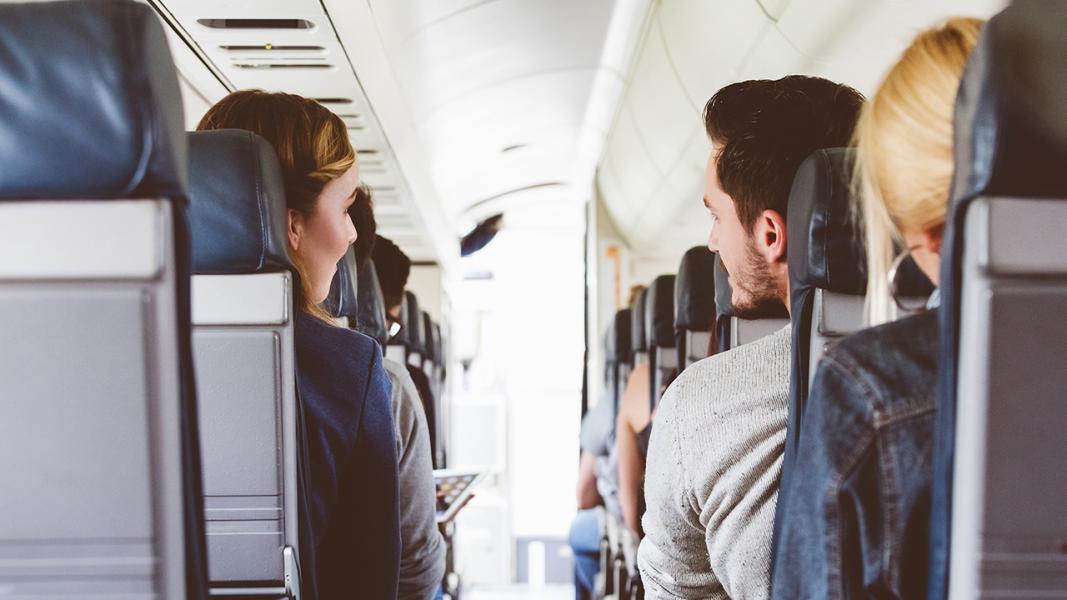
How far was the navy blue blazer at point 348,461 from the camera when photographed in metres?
2.02

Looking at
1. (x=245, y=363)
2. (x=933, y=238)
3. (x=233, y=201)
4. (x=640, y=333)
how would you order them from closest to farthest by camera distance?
(x=933, y=238), (x=233, y=201), (x=245, y=363), (x=640, y=333)

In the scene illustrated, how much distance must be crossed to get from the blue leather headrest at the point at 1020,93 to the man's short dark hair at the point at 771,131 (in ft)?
3.01

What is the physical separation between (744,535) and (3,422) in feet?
3.92

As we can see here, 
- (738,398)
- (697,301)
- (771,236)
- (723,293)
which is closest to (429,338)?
(697,301)

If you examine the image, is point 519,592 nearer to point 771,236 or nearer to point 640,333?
point 640,333

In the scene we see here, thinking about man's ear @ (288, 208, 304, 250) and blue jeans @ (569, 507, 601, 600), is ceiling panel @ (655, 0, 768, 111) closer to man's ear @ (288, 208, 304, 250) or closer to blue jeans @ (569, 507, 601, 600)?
man's ear @ (288, 208, 304, 250)

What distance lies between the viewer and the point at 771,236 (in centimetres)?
187

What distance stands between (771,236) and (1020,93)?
38.8 inches

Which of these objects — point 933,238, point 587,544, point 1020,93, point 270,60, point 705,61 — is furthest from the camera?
point 587,544

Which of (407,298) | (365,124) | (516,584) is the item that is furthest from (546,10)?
(516,584)

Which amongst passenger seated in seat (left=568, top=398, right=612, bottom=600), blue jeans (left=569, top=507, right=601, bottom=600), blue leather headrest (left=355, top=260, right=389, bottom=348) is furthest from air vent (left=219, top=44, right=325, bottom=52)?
blue jeans (left=569, top=507, right=601, bottom=600)

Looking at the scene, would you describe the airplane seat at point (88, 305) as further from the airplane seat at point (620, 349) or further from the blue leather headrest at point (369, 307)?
the airplane seat at point (620, 349)

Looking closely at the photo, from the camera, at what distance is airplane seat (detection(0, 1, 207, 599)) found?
1.02 meters

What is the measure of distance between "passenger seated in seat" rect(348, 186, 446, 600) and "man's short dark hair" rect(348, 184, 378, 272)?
1.62 feet
